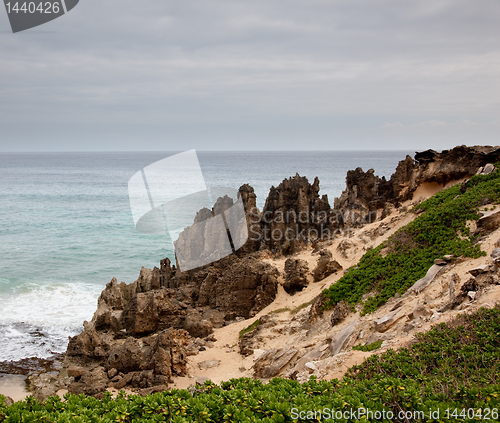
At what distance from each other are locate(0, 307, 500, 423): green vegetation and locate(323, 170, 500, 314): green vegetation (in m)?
8.55

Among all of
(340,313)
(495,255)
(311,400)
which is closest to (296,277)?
(340,313)

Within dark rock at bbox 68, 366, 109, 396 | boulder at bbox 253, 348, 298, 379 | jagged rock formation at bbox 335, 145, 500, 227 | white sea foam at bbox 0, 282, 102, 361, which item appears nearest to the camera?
boulder at bbox 253, 348, 298, 379

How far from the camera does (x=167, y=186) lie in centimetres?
7731

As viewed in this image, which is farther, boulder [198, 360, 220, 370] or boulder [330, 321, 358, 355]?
boulder [198, 360, 220, 370]

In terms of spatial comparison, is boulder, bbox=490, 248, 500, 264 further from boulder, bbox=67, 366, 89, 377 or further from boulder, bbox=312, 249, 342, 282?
boulder, bbox=67, 366, 89, 377

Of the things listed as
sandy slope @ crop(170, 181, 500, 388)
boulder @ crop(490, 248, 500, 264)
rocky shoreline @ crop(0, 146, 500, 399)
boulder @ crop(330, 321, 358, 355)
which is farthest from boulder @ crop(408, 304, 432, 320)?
rocky shoreline @ crop(0, 146, 500, 399)

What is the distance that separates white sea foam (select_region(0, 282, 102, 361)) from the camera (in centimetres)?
2631

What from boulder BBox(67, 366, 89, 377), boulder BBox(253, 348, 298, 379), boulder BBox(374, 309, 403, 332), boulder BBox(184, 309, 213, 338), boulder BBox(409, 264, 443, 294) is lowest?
boulder BBox(67, 366, 89, 377)

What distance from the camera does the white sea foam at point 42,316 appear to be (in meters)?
26.3

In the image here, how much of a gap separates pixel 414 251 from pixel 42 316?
1158 inches

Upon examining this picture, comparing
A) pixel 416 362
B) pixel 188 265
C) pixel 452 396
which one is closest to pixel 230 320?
pixel 188 265

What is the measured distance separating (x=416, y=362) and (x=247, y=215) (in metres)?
22.3

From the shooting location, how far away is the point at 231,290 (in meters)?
26.4

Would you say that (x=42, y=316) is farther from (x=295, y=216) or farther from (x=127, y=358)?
(x=295, y=216)
